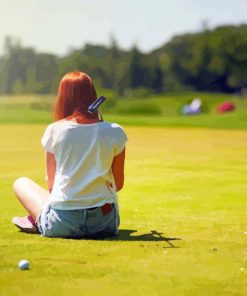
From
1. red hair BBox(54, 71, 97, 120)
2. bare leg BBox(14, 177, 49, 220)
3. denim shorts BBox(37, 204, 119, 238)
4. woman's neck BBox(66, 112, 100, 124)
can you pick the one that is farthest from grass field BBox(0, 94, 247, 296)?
red hair BBox(54, 71, 97, 120)

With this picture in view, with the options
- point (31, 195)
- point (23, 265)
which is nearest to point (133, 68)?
point (31, 195)

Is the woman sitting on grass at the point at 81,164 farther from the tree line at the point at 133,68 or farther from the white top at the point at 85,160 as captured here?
the tree line at the point at 133,68

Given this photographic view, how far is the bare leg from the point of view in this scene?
20.7 ft

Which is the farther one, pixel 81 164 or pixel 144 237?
pixel 144 237

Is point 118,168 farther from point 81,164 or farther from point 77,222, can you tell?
point 77,222

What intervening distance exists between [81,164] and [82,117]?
37 cm

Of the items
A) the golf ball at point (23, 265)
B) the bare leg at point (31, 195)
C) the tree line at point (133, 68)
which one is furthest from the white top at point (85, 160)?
the tree line at point (133, 68)

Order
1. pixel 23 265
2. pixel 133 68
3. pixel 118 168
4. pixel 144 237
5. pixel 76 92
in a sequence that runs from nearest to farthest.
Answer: pixel 23 265
pixel 76 92
pixel 118 168
pixel 144 237
pixel 133 68

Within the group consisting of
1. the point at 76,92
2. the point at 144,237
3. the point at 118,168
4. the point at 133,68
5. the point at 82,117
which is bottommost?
the point at 133,68

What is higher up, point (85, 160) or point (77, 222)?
point (85, 160)

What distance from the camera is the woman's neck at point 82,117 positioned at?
239 inches

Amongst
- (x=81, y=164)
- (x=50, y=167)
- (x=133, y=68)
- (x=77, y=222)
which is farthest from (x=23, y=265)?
(x=133, y=68)

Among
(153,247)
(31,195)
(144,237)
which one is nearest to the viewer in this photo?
(153,247)

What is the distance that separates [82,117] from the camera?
19.9 ft
